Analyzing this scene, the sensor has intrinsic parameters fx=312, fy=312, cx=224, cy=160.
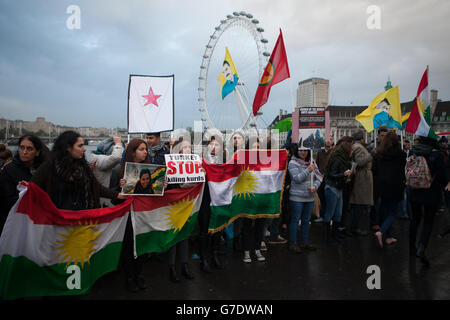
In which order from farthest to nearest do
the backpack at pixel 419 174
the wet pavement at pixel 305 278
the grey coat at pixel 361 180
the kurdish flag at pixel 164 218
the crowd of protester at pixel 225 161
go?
the grey coat at pixel 361 180, the backpack at pixel 419 174, the kurdish flag at pixel 164 218, the wet pavement at pixel 305 278, the crowd of protester at pixel 225 161

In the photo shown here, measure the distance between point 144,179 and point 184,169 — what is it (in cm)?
60

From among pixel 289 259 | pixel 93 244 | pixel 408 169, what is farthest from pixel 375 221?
pixel 93 244

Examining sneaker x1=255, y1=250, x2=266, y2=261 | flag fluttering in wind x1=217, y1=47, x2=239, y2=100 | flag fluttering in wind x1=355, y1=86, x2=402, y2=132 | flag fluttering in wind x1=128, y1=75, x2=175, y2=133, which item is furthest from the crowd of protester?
flag fluttering in wind x1=217, y1=47, x2=239, y2=100

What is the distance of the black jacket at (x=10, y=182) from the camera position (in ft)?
11.4

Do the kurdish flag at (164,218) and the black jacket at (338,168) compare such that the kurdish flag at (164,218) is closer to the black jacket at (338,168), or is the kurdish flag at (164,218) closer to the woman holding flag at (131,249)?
the woman holding flag at (131,249)

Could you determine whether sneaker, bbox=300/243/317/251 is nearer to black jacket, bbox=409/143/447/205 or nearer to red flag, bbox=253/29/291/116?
black jacket, bbox=409/143/447/205

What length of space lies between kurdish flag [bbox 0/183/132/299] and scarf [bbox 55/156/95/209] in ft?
0.63

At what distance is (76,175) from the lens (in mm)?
3250

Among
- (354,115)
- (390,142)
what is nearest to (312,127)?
(390,142)

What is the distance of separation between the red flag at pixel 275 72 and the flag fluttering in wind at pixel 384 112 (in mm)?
4190

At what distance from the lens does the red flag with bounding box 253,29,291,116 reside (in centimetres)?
623

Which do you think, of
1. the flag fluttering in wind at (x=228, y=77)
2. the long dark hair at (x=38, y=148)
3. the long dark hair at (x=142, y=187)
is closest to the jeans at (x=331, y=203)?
the long dark hair at (x=142, y=187)

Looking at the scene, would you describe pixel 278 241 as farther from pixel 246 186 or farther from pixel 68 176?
pixel 68 176
